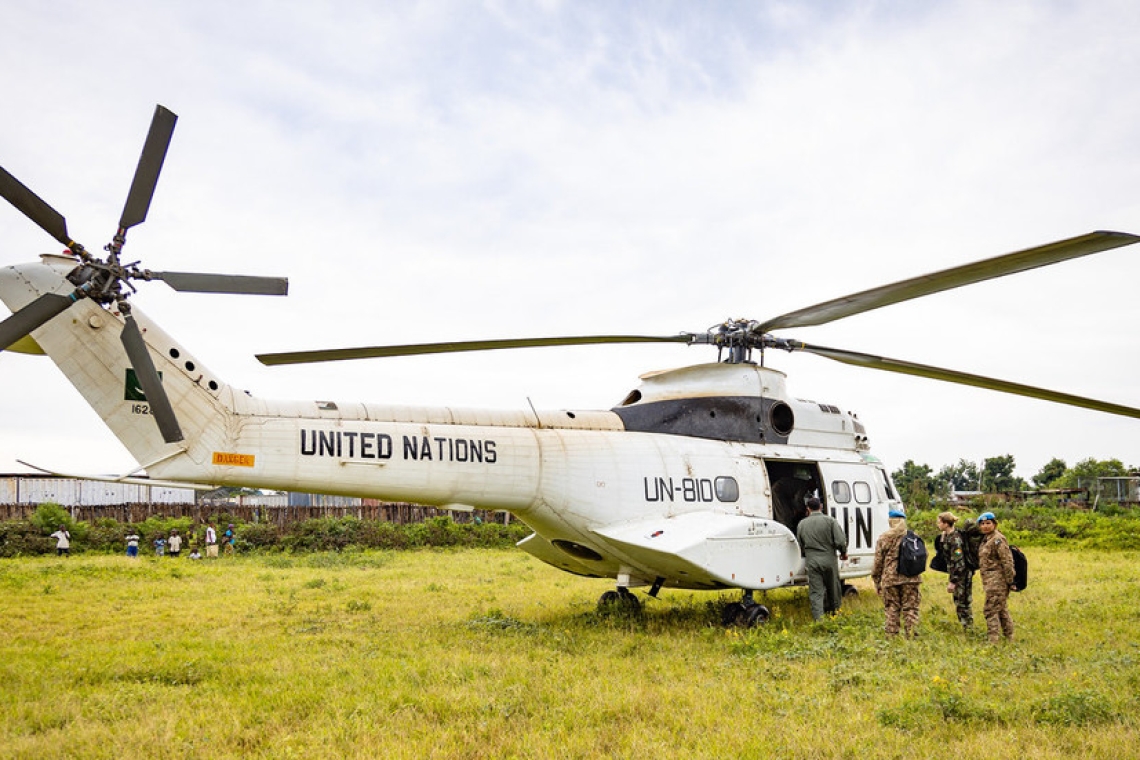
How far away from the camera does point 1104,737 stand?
5.64 m

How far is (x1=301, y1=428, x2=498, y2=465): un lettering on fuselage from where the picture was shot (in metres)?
9.00

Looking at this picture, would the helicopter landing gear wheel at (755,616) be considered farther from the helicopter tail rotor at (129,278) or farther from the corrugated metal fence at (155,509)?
the corrugated metal fence at (155,509)

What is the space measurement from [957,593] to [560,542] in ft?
16.7

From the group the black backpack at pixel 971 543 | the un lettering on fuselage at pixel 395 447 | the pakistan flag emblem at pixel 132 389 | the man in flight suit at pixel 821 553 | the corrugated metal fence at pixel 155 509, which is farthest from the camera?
the corrugated metal fence at pixel 155 509

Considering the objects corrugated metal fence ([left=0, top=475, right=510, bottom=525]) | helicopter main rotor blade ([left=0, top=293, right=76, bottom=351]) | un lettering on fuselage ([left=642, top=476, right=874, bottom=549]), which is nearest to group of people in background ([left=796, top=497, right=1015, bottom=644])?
un lettering on fuselage ([left=642, top=476, right=874, bottom=549])

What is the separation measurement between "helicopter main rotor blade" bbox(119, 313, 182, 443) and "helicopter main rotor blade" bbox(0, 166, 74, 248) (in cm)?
97

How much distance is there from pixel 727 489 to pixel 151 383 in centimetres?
733

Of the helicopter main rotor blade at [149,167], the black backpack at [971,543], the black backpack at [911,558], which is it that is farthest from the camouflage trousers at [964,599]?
the helicopter main rotor blade at [149,167]

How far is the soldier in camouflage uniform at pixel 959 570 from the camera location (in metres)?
10.2

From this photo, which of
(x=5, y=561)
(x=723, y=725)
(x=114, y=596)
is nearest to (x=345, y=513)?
(x=5, y=561)

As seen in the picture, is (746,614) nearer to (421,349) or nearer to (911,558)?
(911,558)

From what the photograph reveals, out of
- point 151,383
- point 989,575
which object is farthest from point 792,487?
point 151,383

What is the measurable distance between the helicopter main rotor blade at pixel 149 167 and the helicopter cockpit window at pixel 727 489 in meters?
7.69

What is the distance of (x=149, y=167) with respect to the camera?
7.25 meters
